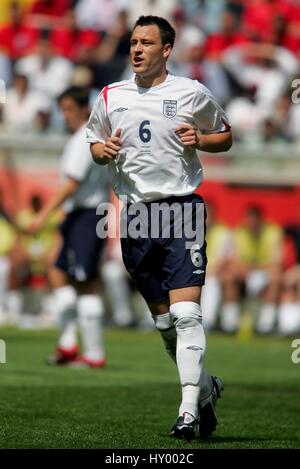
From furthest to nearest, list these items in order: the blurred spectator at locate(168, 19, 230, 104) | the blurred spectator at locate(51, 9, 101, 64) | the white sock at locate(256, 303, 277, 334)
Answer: the blurred spectator at locate(51, 9, 101, 64) < the blurred spectator at locate(168, 19, 230, 104) < the white sock at locate(256, 303, 277, 334)

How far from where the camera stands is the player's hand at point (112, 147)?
691 cm

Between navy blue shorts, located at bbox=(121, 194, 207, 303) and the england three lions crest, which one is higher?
the england three lions crest

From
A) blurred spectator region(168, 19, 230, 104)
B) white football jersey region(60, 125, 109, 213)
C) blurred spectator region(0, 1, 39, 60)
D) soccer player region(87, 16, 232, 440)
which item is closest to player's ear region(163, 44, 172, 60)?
soccer player region(87, 16, 232, 440)

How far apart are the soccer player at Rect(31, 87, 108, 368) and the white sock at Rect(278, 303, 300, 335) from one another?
5468 mm

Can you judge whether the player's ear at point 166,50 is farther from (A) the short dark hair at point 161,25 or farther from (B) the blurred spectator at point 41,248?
(B) the blurred spectator at point 41,248

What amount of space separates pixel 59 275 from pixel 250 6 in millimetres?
10668

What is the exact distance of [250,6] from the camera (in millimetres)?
21016

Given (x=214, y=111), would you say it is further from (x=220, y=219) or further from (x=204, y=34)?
(x=204, y=34)

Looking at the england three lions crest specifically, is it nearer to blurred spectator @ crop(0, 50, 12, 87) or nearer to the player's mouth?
the player's mouth

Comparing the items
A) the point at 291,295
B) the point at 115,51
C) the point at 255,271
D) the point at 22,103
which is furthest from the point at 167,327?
the point at 115,51

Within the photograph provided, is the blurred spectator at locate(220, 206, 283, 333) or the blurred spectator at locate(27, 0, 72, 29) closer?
the blurred spectator at locate(220, 206, 283, 333)

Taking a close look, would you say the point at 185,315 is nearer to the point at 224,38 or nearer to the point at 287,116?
the point at 287,116

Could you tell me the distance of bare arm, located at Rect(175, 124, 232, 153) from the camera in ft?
22.6

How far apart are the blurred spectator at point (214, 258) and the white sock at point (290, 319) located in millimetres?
1032
